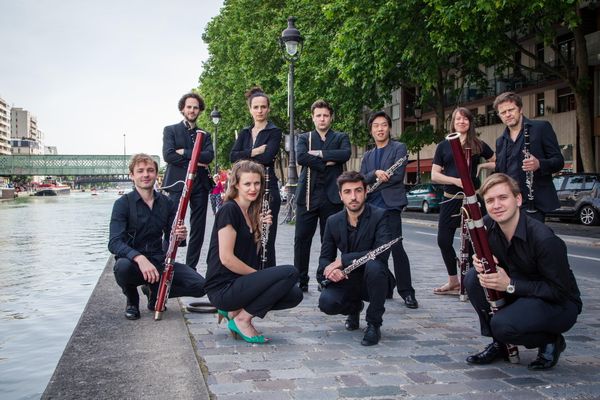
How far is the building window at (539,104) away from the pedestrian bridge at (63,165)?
9818 cm

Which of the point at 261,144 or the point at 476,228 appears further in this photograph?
the point at 261,144

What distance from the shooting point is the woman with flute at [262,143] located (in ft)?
21.7

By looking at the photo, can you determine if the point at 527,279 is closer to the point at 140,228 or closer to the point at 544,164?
the point at 544,164

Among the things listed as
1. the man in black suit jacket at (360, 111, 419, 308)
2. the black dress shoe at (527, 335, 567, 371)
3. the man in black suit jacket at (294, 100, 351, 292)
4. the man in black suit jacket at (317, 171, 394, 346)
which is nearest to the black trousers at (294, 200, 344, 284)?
the man in black suit jacket at (294, 100, 351, 292)

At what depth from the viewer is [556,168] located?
562 centimetres

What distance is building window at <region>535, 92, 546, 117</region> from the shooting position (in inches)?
1373

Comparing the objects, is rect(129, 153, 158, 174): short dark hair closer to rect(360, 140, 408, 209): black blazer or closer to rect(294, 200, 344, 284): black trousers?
rect(294, 200, 344, 284): black trousers

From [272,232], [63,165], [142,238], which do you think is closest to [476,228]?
[272,232]

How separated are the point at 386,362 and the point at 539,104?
33833 millimetres

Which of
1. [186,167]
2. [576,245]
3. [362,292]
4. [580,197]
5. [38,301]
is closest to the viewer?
[362,292]

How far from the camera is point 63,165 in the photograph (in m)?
130

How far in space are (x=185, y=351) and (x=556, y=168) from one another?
136 inches

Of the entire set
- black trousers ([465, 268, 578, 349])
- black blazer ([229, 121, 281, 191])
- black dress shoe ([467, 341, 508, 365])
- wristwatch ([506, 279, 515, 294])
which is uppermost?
black blazer ([229, 121, 281, 191])

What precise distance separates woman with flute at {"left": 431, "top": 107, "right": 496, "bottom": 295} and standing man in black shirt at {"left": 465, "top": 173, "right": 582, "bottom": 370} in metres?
2.49
